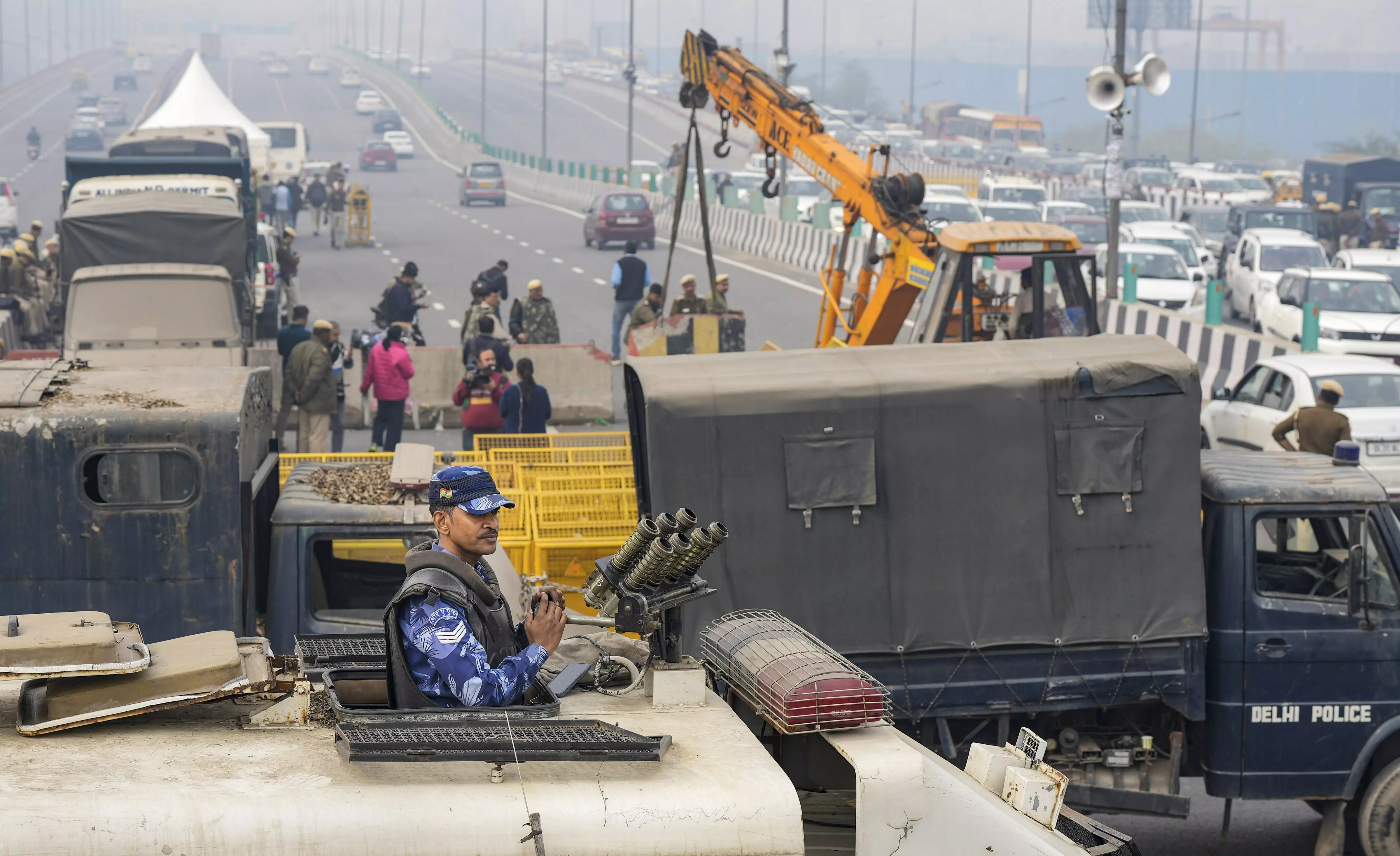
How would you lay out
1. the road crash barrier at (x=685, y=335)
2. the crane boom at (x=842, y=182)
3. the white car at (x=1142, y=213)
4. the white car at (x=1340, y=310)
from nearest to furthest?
the crane boom at (x=842, y=182) → the road crash barrier at (x=685, y=335) → the white car at (x=1340, y=310) → the white car at (x=1142, y=213)

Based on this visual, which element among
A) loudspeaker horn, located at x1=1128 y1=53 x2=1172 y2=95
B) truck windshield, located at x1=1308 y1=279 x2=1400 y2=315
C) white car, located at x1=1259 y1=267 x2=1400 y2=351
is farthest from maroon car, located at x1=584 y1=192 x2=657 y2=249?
loudspeaker horn, located at x1=1128 y1=53 x2=1172 y2=95

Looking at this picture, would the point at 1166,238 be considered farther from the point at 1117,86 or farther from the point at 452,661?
the point at 452,661

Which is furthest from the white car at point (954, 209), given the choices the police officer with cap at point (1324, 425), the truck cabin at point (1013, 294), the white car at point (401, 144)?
the white car at point (401, 144)

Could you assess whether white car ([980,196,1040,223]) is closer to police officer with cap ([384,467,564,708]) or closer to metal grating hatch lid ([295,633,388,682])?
metal grating hatch lid ([295,633,388,682])

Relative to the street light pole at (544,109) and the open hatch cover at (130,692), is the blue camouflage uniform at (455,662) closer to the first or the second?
the open hatch cover at (130,692)

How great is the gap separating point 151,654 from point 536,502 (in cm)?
494

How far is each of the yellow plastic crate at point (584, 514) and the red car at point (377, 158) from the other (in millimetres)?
66759

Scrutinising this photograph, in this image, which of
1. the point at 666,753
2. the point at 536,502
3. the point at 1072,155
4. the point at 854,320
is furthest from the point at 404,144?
the point at 666,753

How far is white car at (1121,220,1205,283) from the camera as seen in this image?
34.2 metres

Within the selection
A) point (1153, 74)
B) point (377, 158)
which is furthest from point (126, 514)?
point (377, 158)

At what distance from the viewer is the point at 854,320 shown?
18.0m

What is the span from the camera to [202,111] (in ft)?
164

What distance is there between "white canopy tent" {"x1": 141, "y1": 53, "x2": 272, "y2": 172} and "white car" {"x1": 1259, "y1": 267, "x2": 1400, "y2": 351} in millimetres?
30430

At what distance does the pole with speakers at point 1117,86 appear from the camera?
801 inches
